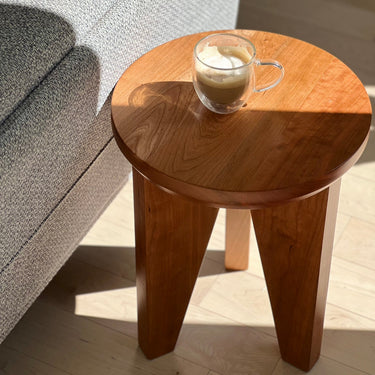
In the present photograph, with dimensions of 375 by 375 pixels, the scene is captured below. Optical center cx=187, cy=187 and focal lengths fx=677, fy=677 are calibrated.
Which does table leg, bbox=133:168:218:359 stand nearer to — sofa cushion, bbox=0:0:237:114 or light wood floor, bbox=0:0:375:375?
light wood floor, bbox=0:0:375:375

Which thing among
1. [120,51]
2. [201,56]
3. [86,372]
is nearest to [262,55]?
[201,56]

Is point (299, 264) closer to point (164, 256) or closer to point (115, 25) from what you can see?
point (164, 256)

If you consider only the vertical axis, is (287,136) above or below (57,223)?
above

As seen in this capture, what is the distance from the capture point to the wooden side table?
0.90m

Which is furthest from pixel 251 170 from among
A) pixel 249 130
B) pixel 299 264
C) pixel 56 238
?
pixel 56 238

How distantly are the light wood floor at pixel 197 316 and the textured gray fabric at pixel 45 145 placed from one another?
0.30 metres

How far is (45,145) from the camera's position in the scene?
1032 mm

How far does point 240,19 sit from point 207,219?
Result: 1128 millimetres

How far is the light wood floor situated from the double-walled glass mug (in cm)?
49

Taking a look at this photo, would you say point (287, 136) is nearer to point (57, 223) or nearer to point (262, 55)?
point (262, 55)

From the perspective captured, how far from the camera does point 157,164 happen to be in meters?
0.91

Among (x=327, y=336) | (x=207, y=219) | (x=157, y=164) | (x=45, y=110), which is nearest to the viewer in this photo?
(x=157, y=164)

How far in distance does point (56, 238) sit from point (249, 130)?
0.40 m

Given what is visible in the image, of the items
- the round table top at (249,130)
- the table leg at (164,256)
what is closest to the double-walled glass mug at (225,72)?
the round table top at (249,130)
